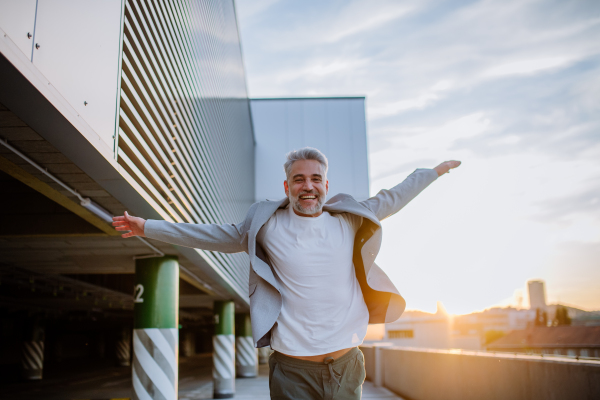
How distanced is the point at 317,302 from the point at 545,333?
46157mm

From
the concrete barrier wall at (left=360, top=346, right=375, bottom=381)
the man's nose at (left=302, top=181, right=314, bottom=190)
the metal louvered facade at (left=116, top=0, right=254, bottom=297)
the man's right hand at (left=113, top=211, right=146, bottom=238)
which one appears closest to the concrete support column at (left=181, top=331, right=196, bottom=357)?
the concrete barrier wall at (left=360, top=346, right=375, bottom=381)

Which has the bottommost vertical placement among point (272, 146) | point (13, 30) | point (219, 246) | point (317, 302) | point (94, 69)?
point (317, 302)

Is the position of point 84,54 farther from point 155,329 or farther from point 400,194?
point 155,329

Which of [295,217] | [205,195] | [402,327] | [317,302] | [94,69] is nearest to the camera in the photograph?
[317,302]

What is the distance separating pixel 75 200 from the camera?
642 centimetres

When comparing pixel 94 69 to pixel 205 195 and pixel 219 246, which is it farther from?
pixel 205 195

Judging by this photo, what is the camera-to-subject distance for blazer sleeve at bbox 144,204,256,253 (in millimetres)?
2709

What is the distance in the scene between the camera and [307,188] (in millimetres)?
2623

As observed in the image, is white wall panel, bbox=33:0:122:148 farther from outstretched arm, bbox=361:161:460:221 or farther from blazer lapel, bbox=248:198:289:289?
outstretched arm, bbox=361:161:460:221

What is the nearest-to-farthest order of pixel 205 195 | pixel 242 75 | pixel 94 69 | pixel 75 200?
pixel 94 69
pixel 75 200
pixel 205 195
pixel 242 75

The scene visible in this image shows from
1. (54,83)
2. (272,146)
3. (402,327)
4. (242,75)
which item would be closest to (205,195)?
(54,83)

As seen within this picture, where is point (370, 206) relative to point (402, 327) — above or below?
above

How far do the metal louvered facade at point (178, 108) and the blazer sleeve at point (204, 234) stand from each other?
3.06m

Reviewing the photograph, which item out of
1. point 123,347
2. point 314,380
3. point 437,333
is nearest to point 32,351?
point 123,347
